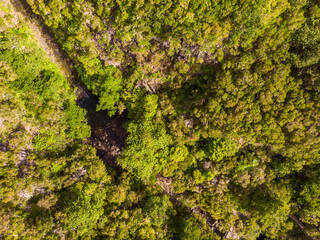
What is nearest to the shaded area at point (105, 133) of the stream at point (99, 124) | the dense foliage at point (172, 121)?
the stream at point (99, 124)

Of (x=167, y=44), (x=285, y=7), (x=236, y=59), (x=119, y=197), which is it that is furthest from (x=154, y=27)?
(x=119, y=197)

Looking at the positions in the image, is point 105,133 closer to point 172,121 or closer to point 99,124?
point 99,124

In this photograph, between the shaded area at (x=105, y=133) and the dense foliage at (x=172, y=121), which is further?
the shaded area at (x=105, y=133)

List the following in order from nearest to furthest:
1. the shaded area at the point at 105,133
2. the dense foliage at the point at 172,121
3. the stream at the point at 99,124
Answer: the dense foliage at the point at 172,121 → the stream at the point at 99,124 → the shaded area at the point at 105,133

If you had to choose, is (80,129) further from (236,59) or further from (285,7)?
(285,7)

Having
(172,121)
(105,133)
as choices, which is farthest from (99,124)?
(172,121)

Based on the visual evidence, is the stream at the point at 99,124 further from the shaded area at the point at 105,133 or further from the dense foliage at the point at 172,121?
the dense foliage at the point at 172,121

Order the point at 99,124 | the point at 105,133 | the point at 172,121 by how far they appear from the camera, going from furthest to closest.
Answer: the point at 99,124 < the point at 105,133 < the point at 172,121

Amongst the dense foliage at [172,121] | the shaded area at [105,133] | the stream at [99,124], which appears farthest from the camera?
the shaded area at [105,133]
